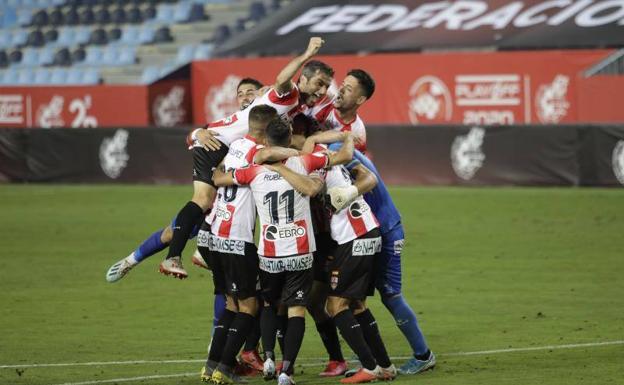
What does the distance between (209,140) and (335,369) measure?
7.18 feet

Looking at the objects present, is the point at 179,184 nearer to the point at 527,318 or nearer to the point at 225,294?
the point at 527,318

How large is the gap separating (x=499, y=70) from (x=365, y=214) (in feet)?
73.0

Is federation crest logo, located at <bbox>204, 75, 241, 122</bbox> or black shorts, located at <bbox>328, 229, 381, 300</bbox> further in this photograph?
federation crest logo, located at <bbox>204, 75, 241, 122</bbox>

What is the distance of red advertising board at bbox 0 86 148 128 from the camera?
34.1 meters

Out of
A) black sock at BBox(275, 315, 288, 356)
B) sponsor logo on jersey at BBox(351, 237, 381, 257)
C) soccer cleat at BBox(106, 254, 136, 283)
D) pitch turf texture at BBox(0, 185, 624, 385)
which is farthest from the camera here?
soccer cleat at BBox(106, 254, 136, 283)

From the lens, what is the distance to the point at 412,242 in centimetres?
1995

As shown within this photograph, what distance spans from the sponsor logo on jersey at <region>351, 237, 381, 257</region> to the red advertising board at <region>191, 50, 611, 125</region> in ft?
68.1

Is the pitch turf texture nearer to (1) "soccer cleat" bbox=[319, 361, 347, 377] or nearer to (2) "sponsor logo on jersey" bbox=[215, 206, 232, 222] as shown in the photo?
(1) "soccer cleat" bbox=[319, 361, 347, 377]

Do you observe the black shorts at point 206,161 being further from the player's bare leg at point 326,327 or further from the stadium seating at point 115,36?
the stadium seating at point 115,36

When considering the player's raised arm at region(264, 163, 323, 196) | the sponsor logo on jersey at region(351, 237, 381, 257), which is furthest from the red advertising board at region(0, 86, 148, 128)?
the player's raised arm at region(264, 163, 323, 196)

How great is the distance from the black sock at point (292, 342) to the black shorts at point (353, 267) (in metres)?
0.45

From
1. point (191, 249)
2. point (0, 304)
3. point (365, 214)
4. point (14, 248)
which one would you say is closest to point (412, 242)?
point (191, 249)

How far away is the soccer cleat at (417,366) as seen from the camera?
33.5ft

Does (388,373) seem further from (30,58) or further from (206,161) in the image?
(30,58)
